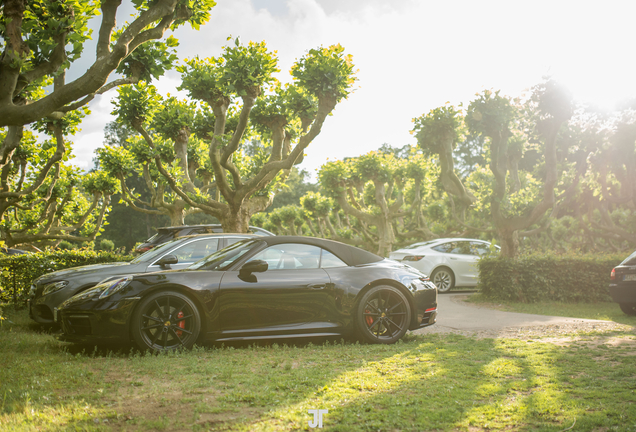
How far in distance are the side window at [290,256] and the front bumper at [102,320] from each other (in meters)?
1.58

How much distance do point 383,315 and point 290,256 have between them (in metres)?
1.43

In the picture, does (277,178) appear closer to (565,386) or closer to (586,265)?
(586,265)

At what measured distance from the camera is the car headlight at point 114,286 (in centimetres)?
528

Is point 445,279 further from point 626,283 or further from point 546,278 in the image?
point 626,283

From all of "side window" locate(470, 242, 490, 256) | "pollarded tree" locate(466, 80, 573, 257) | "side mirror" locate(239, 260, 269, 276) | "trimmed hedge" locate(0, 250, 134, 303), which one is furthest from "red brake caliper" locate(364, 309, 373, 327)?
"pollarded tree" locate(466, 80, 573, 257)

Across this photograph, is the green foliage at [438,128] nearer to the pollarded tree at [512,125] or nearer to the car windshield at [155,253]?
A: the pollarded tree at [512,125]

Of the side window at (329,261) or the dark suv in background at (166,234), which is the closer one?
the side window at (329,261)

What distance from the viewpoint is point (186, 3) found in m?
7.77

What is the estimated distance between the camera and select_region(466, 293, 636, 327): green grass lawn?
9805 mm

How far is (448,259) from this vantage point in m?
13.9

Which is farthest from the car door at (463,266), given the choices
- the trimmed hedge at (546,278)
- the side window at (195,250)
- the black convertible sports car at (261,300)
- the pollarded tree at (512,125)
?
the side window at (195,250)

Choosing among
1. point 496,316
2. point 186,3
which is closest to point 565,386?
point 496,316
